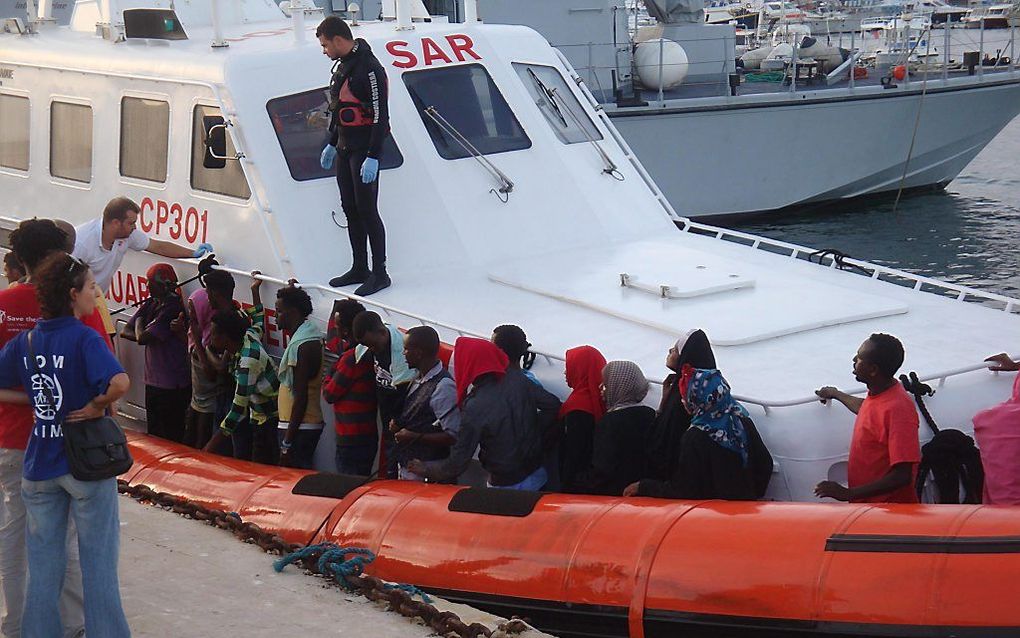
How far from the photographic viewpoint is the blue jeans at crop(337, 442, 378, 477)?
668 centimetres

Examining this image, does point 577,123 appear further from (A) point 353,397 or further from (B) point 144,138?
(A) point 353,397

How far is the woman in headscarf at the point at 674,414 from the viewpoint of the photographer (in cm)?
563

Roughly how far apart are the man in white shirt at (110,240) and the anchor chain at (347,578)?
151cm

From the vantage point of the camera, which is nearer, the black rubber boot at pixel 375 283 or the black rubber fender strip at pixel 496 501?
the black rubber fender strip at pixel 496 501

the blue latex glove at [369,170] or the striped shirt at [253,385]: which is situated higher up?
the blue latex glove at [369,170]

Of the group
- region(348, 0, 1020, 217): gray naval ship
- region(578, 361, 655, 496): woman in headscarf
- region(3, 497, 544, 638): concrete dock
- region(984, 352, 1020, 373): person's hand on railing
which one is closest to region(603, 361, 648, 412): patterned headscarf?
region(578, 361, 655, 496): woman in headscarf

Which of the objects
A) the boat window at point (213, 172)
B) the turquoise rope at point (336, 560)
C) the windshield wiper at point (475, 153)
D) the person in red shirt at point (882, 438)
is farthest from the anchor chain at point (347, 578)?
the windshield wiper at point (475, 153)

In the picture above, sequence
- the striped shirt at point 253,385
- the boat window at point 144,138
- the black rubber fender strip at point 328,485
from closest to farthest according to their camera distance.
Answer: the black rubber fender strip at point 328,485 < the striped shirt at point 253,385 < the boat window at point 144,138

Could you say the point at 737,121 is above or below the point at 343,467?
above

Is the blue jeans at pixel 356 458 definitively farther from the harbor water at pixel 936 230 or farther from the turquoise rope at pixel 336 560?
the harbor water at pixel 936 230

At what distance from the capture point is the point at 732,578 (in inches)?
192

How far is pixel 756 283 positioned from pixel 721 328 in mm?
871

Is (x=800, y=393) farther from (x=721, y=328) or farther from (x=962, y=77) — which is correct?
(x=962, y=77)

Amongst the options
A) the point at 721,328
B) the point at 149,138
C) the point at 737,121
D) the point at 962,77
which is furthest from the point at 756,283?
the point at 962,77
